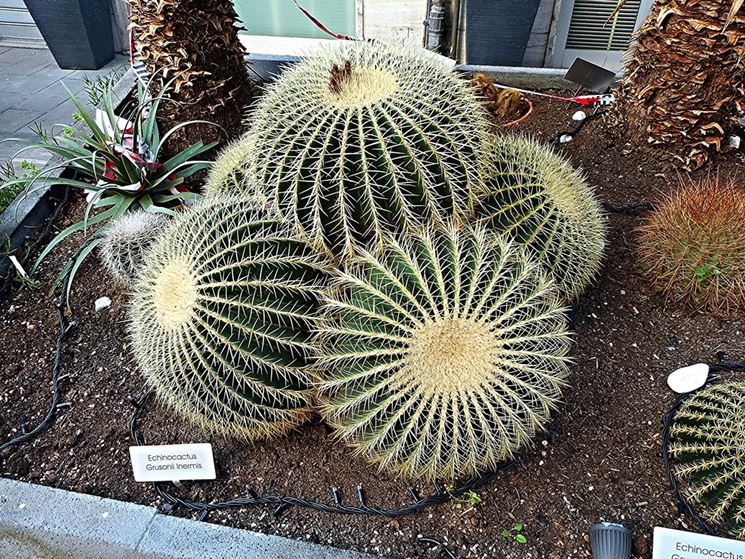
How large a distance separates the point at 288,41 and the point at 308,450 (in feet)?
12.7

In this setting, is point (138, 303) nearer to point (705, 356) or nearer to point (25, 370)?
point (25, 370)

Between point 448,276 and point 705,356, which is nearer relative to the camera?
point 448,276

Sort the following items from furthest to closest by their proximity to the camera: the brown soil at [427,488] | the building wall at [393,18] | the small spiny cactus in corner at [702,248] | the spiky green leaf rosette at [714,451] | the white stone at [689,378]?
the building wall at [393,18] < the small spiny cactus in corner at [702,248] < the white stone at [689,378] < the brown soil at [427,488] < the spiky green leaf rosette at [714,451]

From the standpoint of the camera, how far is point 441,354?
4.66 ft

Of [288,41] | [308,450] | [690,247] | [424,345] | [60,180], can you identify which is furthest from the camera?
[288,41]

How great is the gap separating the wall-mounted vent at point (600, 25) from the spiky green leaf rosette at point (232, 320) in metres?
3.87

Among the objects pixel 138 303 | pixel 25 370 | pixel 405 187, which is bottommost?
pixel 25 370

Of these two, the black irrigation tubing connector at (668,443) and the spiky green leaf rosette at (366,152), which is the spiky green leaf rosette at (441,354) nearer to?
the spiky green leaf rosette at (366,152)

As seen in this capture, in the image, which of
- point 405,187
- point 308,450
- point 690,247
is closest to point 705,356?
point 690,247

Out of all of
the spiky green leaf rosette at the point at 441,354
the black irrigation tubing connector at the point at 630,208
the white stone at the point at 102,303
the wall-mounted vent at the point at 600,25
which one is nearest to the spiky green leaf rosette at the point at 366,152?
the spiky green leaf rosette at the point at 441,354

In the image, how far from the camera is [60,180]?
2.38 metres

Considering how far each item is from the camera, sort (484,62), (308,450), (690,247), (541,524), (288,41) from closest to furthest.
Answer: (541,524), (308,450), (690,247), (484,62), (288,41)

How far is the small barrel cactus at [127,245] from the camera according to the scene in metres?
2.23

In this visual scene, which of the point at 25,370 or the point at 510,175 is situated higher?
the point at 510,175
